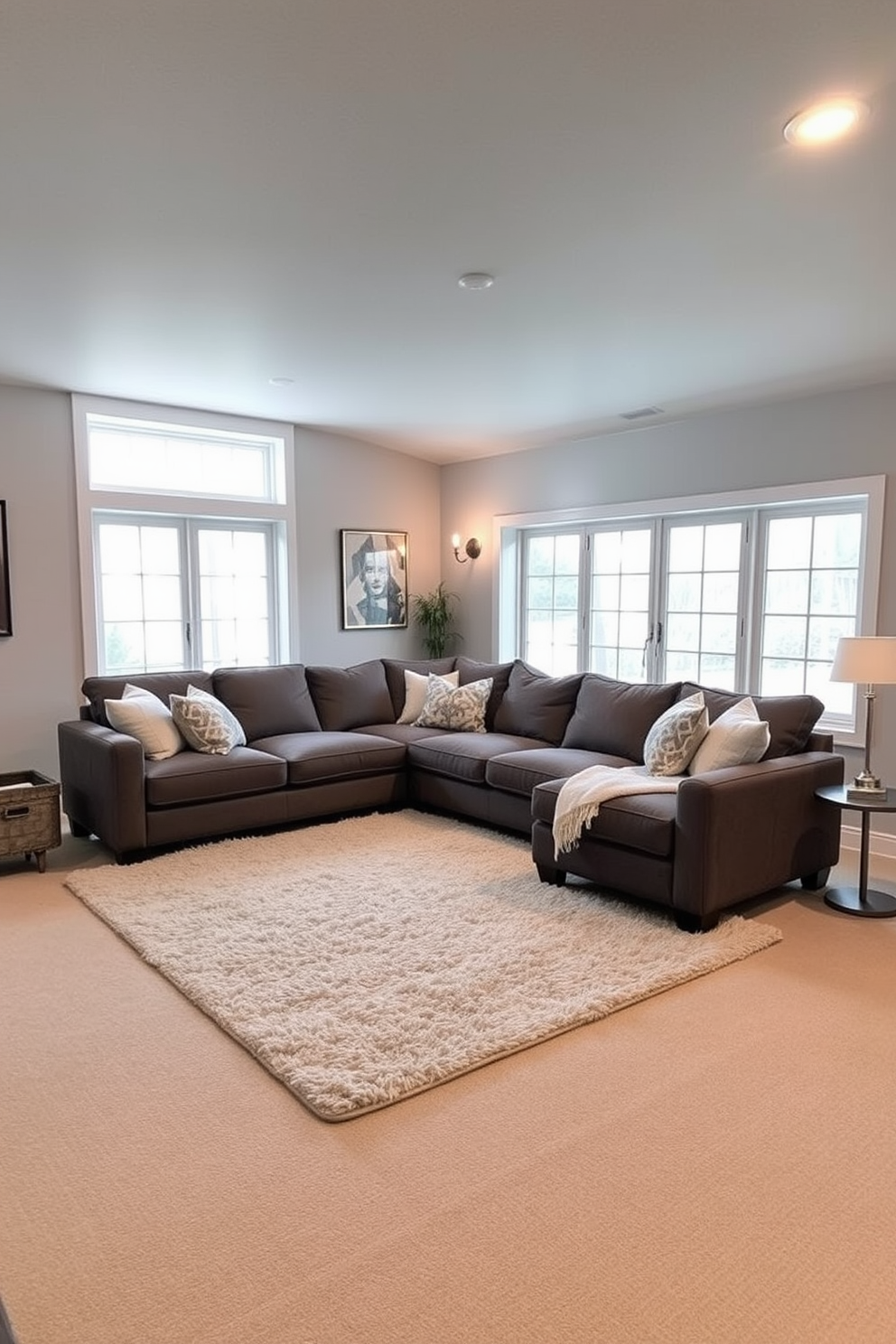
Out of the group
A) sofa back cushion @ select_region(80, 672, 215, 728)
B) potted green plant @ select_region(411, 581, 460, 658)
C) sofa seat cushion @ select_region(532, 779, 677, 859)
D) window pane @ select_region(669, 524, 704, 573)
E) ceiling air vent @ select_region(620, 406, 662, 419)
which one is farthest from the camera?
potted green plant @ select_region(411, 581, 460, 658)

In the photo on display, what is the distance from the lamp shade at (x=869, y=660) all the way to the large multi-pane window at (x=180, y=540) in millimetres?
3779

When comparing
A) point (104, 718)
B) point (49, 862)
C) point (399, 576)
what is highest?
point (399, 576)

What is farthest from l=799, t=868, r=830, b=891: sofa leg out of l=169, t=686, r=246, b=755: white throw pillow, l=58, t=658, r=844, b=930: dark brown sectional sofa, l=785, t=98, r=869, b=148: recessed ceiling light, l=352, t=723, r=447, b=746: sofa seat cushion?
l=169, t=686, r=246, b=755: white throw pillow

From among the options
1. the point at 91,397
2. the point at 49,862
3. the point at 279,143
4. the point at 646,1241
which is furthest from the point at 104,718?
the point at 646,1241

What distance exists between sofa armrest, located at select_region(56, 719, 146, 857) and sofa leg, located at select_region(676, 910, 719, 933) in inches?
102

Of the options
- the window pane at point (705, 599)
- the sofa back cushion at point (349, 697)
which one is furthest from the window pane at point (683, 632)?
the sofa back cushion at point (349, 697)

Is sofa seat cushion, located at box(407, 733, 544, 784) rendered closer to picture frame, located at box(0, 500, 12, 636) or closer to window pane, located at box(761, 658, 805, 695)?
window pane, located at box(761, 658, 805, 695)

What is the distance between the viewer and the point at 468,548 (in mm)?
6629

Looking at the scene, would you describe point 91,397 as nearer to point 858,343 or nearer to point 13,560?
point 13,560

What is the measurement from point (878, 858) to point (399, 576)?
3897 mm

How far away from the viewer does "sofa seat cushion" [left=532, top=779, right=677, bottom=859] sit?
335cm

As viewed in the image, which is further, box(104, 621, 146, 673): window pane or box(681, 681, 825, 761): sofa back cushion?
box(104, 621, 146, 673): window pane

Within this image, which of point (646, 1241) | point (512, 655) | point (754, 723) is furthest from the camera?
point (512, 655)

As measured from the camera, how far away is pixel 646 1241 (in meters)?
1.76
